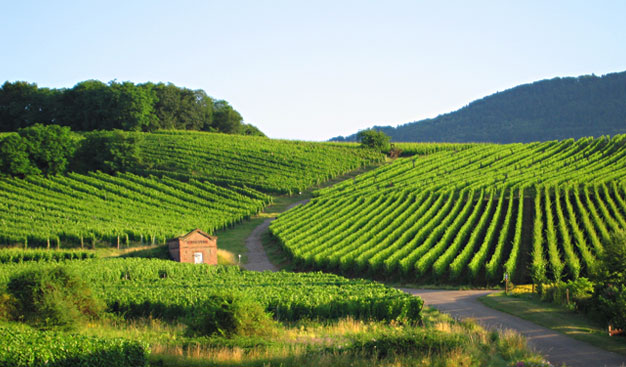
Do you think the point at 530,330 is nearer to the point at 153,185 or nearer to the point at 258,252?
the point at 258,252

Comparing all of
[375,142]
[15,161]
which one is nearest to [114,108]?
[15,161]

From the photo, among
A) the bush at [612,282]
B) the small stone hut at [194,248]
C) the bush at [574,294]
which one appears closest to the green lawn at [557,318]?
the bush at [574,294]

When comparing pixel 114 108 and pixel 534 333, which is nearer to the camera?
pixel 534 333

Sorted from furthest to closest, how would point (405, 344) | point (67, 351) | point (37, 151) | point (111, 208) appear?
1. point (37, 151)
2. point (111, 208)
3. point (405, 344)
4. point (67, 351)

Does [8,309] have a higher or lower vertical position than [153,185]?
lower

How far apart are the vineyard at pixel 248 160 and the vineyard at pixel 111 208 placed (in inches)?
134

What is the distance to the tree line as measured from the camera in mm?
88688

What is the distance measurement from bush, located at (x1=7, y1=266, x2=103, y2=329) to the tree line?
2929 inches

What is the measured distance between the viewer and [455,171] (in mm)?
62875

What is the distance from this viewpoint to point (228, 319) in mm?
13742

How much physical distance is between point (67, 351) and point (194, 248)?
26852 mm

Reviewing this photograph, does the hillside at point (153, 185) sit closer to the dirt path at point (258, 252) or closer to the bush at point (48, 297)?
the dirt path at point (258, 252)

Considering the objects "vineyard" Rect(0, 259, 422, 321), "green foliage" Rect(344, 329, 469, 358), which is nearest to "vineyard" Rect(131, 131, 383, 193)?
"vineyard" Rect(0, 259, 422, 321)

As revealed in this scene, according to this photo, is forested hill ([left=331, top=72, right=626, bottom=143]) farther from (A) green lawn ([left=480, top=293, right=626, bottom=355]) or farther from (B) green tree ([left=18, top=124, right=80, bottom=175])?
(A) green lawn ([left=480, top=293, right=626, bottom=355])
